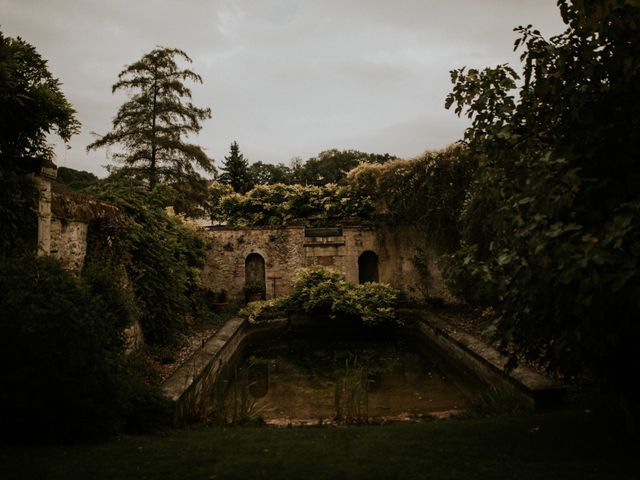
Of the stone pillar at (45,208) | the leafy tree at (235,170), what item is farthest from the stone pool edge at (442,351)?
the leafy tree at (235,170)

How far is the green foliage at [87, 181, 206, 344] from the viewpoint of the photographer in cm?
847

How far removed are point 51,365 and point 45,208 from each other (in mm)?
2747

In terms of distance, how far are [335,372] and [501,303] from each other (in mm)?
5769

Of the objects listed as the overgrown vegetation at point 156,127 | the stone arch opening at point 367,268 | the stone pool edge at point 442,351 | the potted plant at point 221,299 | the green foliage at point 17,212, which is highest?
the overgrown vegetation at point 156,127

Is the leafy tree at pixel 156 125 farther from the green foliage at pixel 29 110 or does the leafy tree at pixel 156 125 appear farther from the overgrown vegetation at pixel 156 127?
the green foliage at pixel 29 110

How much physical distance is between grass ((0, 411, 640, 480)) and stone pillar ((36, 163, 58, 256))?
2918 mm

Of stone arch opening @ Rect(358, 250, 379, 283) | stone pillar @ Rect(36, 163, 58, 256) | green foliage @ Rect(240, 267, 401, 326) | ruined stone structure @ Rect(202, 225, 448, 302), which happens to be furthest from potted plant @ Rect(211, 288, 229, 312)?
stone pillar @ Rect(36, 163, 58, 256)

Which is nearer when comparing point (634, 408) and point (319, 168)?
point (634, 408)

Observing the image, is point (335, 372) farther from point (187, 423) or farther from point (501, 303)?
point (501, 303)

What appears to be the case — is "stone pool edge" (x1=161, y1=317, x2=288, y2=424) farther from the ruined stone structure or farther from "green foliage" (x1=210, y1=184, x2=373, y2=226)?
"green foliage" (x1=210, y1=184, x2=373, y2=226)

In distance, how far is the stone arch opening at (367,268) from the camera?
1694 centimetres

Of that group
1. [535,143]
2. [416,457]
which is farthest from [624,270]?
[416,457]

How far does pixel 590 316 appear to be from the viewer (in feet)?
9.26

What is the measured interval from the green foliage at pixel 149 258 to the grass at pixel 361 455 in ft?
14.1
